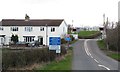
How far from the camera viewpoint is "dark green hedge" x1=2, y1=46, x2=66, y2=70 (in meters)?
20.3

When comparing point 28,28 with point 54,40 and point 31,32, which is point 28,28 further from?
point 54,40

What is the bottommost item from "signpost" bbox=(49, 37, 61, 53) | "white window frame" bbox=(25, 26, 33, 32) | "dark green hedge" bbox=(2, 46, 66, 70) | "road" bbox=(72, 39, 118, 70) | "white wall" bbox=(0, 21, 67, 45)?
"road" bbox=(72, 39, 118, 70)

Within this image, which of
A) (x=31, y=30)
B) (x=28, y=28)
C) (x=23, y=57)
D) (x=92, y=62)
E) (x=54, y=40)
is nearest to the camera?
(x=23, y=57)

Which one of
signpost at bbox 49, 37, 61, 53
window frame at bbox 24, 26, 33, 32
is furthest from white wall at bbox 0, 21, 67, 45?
signpost at bbox 49, 37, 61, 53

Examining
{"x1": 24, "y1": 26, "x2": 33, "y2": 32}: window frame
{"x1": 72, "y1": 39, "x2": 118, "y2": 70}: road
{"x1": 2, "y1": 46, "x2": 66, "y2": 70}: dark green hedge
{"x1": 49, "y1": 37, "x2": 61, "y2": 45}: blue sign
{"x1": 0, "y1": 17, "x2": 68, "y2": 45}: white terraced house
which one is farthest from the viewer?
{"x1": 24, "y1": 26, "x2": 33, "y2": 32}: window frame

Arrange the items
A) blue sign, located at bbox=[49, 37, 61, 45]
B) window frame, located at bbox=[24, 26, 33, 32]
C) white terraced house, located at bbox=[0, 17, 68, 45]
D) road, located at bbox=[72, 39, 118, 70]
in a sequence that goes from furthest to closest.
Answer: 1. window frame, located at bbox=[24, 26, 33, 32]
2. white terraced house, located at bbox=[0, 17, 68, 45]
3. blue sign, located at bbox=[49, 37, 61, 45]
4. road, located at bbox=[72, 39, 118, 70]

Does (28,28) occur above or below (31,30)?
above

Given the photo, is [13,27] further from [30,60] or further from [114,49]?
[30,60]

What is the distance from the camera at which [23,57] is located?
23000 mm

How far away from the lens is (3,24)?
8494cm

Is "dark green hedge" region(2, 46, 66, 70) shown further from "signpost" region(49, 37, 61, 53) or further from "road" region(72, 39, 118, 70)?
"road" region(72, 39, 118, 70)

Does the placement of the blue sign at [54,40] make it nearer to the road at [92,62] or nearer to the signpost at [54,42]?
the signpost at [54,42]

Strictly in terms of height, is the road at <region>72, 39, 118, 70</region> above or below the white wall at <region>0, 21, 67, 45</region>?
below

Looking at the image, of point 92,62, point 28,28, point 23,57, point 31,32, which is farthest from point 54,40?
point 28,28
